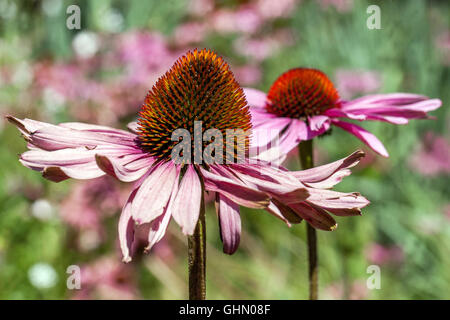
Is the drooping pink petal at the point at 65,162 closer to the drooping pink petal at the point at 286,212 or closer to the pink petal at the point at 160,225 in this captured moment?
the pink petal at the point at 160,225

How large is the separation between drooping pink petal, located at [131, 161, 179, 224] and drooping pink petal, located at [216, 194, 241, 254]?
0.06 m

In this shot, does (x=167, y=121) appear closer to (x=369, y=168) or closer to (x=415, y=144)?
(x=369, y=168)

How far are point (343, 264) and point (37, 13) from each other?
2.30m

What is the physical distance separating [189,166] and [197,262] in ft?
0.39

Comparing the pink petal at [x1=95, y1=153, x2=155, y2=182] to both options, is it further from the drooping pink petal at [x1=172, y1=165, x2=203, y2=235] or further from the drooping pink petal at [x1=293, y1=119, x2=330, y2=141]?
the drooping pink petal at [x1=293, y1=119, x2=330, y2=141]

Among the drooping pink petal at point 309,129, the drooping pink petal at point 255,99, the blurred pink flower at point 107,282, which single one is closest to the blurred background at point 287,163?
the blurred pink flower at point 107,282

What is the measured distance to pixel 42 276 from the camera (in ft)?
4.72

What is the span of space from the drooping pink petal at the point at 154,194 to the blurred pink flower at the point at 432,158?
74.0 inches

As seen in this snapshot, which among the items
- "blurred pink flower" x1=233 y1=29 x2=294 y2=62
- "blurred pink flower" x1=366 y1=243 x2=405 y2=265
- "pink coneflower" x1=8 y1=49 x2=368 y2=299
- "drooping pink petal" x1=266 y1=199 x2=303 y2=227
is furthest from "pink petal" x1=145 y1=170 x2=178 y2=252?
"blurred pink flower" x1=233 y1=29 x2=294 y2=62

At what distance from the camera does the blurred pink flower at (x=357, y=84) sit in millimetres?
2113

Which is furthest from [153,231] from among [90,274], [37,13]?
[37,13]

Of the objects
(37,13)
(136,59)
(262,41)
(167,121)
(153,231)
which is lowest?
(153,231)

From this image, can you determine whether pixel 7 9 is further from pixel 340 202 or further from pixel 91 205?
pixel 340 202

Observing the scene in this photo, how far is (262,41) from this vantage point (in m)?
2.87
